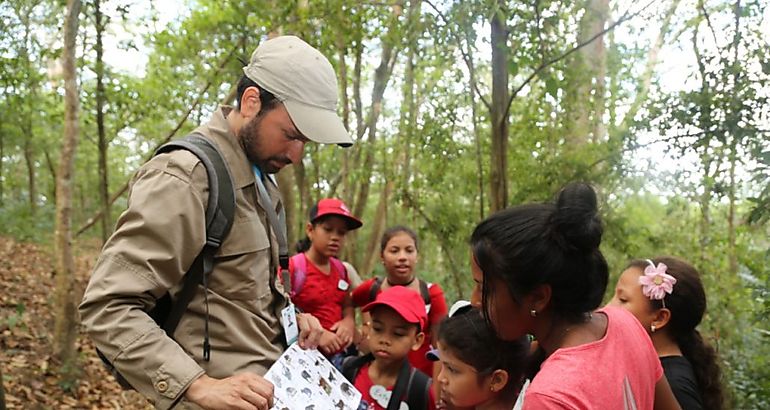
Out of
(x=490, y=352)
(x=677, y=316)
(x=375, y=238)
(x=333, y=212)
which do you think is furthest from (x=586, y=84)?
(x=375, y=238)

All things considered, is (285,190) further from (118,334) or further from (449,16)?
(118,334)

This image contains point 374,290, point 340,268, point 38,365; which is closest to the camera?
point 374,290

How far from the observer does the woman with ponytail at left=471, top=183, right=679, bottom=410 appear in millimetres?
1451

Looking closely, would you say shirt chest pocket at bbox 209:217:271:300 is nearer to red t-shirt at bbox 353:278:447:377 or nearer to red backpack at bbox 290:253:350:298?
red backpack at bbox 290:253:350:298

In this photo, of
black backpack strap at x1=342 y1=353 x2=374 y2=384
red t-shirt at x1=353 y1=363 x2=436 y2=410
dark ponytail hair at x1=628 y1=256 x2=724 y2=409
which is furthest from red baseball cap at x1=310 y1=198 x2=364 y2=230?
dark ponytail hair at x1=628 y1=256 x2=724 y2=409

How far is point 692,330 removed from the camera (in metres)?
2.55

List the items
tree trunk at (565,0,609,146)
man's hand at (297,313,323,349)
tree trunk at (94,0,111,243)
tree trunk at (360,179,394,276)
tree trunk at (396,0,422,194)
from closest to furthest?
man's hand at (297,313,323,349) → tree trunk at (396,0,422,194) → tree trunk at (565,0,609,146) → tree trunk at (94,0,111,243) → tree trunk at (360,179,394,276)

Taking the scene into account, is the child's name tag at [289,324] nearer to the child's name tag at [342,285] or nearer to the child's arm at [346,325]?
the child's arm at [346,325]

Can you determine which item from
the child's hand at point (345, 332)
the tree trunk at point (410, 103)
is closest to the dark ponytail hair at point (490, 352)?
the child's hand at point (345, 332)

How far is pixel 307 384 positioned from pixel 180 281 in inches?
21.6

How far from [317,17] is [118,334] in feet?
17.8

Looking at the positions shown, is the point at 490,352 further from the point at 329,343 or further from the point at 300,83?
the point at 300,83

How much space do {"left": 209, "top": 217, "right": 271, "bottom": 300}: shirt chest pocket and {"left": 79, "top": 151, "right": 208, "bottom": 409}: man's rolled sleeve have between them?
0.13m

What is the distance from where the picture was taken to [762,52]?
158 inches
